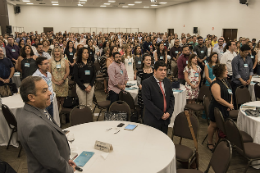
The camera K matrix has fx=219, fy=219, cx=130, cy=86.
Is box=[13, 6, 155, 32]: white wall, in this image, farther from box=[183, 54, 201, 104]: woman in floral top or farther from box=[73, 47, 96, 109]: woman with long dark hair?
box=[183, 54, 201, 104]: woman in floral top

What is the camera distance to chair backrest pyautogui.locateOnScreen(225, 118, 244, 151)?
292cm

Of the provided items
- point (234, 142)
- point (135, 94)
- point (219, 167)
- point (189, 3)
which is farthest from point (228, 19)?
point (219, 167)

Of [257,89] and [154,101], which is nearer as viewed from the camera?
[154,101]

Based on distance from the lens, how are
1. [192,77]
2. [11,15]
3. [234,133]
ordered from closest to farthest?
[234,133] → [192,77] → [11,15]

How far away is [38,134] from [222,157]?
180 centimetres

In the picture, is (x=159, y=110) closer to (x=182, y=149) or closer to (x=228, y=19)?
(x=182, y=149)

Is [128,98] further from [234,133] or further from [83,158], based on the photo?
[83,158]

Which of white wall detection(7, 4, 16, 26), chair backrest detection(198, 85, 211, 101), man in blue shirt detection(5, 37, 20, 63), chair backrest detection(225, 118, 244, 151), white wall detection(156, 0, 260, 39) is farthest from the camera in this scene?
white wall detection(7, 4, 16, 26)

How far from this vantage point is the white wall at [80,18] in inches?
879

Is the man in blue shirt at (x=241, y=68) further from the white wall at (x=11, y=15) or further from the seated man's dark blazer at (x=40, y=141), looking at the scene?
the white wall at (x=11, y=15)

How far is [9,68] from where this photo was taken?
5.50 meters

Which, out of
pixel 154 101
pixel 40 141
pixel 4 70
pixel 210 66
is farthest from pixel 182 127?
pixel 4 70

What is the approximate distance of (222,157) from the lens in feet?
7.39

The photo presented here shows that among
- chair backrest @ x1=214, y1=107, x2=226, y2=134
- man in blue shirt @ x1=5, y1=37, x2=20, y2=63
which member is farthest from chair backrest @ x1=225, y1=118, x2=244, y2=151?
man in blue shirt @ x1=5, y1=37, x2=20, y2=63
